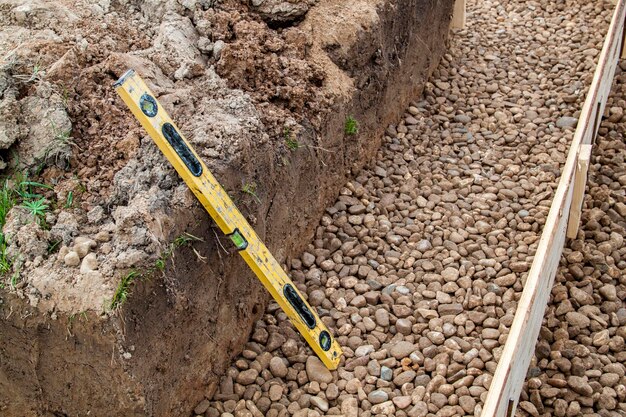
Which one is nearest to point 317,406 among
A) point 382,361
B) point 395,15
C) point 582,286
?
point 382,361

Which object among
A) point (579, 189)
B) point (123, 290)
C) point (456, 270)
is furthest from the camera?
point (579, 189)

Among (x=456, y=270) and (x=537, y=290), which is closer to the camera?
(x=537, y=290)

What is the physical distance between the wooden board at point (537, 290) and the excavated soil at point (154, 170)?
1262mm

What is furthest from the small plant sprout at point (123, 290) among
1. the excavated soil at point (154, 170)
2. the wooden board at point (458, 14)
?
the wooden board at point (458, 14)

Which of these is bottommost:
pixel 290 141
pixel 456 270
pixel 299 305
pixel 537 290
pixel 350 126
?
pixel 456 270

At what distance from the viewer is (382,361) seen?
3479mm

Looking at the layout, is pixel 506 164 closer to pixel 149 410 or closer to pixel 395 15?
pixel 395 15

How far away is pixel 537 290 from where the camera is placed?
125 inches

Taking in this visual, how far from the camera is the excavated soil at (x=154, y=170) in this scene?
9.39ft

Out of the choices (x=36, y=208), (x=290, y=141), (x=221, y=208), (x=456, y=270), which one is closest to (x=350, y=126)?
(x=290, y=141)

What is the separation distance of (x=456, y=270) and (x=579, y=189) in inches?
34.1

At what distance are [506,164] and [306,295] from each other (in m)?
1.78

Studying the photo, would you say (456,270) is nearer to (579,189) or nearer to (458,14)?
(579,189)

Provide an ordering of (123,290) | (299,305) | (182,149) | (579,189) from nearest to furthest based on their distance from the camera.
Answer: (123,290) → (182,149) → (299,305) → (579,189)
